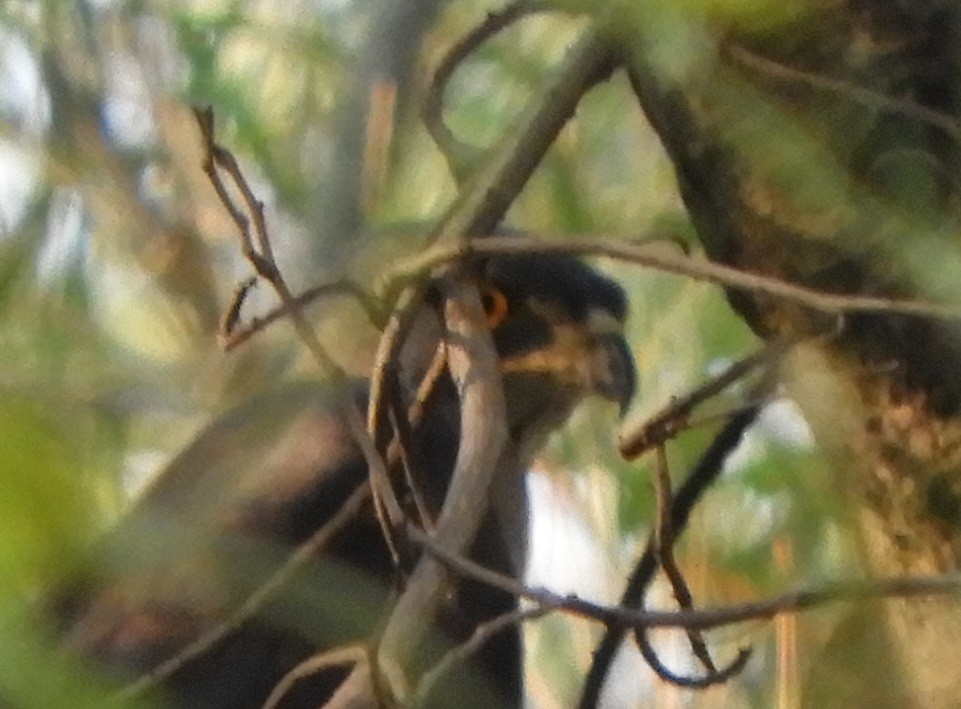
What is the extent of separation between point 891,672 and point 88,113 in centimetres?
70

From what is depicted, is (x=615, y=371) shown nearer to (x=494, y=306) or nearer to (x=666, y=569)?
(x=494, y=306)

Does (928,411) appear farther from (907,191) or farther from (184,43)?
(184,43)

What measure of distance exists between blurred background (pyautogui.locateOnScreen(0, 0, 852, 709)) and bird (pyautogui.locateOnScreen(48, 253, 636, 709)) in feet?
0.20

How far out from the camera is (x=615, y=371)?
153 cm

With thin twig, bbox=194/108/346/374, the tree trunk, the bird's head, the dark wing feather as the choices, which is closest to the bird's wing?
the dark wing feather

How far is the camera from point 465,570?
0.50 m

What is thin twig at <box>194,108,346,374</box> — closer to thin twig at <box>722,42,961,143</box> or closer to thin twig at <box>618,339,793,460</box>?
thin twig at <box>618,339,793,460</box>

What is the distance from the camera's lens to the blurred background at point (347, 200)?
90 centimetres

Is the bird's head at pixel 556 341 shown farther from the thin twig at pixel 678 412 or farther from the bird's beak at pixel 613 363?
the thin twig at pixel 678 412

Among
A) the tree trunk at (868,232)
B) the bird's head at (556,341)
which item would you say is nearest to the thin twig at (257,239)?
the tree trunk at (868,232)

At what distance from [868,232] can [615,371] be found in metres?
0.83

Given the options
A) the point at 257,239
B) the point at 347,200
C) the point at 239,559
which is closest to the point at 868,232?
the point at 257,239

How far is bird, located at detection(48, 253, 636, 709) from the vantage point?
2.27 ft

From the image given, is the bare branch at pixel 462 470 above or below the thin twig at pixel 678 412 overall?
above
